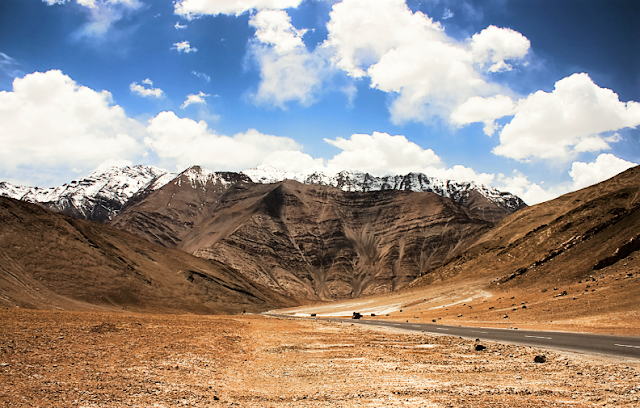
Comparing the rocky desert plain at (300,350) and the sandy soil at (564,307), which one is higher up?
the rocky desert plain at (300,350)

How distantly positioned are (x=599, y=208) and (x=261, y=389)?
258 feet

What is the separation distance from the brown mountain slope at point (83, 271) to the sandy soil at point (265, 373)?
111 feet

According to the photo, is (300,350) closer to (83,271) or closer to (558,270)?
(558,270)

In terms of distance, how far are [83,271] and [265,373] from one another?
6025 centimetres

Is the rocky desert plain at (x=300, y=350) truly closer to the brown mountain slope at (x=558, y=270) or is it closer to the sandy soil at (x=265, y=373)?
the sandy soil at (x=265, y=373)

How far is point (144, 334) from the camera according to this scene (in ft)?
59.8

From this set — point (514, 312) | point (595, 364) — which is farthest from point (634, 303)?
point (595, 364)

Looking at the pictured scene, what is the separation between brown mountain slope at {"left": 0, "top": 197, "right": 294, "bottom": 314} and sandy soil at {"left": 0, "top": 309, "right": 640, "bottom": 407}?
33.9 metres

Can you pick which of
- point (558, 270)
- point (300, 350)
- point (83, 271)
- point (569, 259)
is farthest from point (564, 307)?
point (83, 271)

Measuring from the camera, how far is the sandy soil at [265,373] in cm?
962

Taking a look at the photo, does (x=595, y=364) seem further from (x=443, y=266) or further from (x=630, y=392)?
(x=443, y=266)

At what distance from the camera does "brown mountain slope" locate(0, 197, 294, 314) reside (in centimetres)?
5253

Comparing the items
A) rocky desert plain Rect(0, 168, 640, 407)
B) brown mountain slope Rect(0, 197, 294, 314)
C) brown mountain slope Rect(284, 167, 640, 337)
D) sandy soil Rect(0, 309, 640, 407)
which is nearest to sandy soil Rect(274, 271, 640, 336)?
brown mountain slope Rect(284, 167, 640, 337)

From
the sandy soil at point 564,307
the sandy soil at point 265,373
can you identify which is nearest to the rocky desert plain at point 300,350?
the sandy soil at point 265,373
